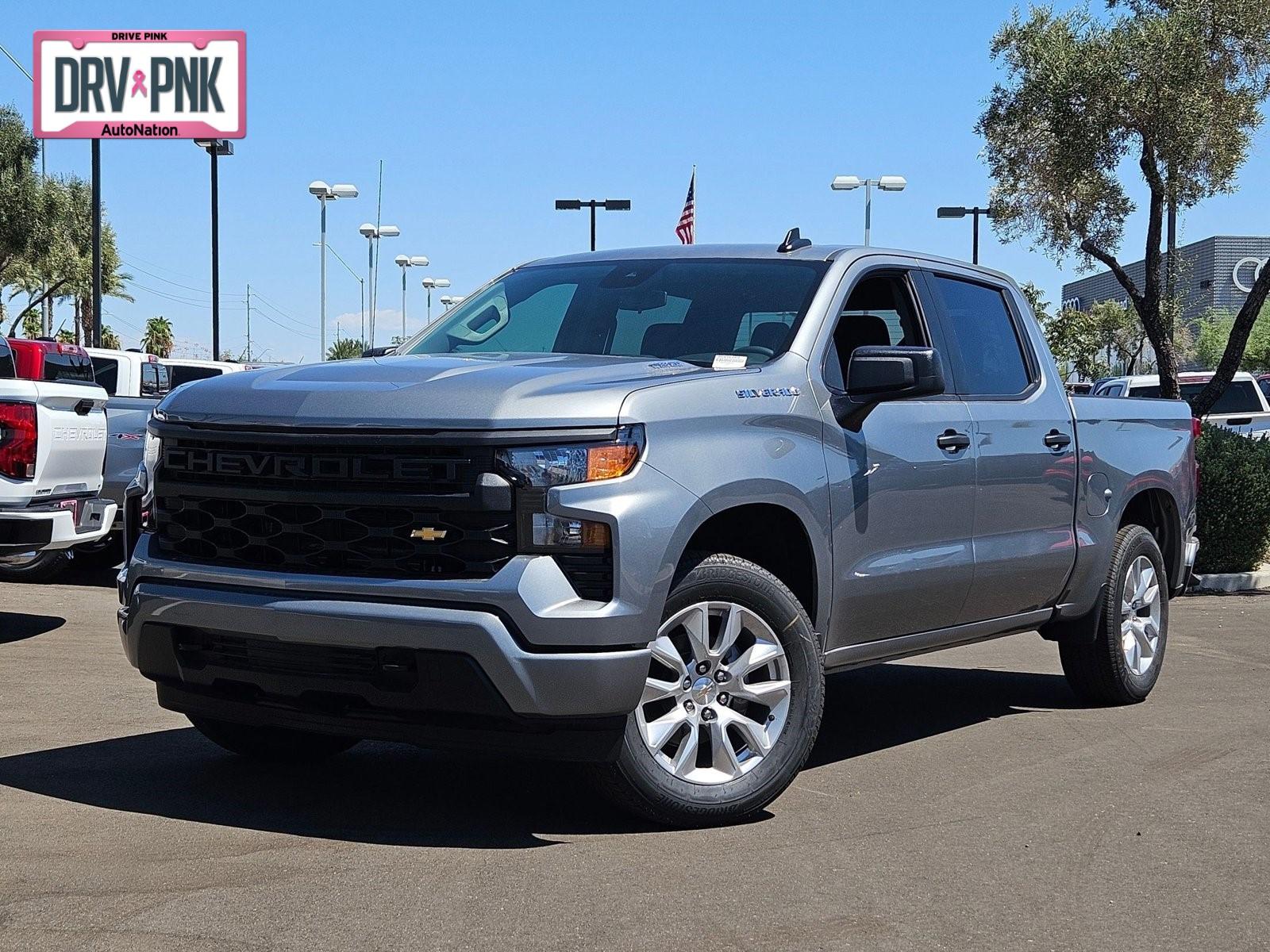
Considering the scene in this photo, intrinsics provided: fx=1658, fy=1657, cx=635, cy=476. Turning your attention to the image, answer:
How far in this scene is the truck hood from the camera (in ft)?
16.2

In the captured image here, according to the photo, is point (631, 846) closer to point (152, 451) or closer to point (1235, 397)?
point (152, 451)

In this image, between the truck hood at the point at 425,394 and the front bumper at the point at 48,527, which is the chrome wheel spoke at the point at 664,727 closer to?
the truck hood at the point at 425,394

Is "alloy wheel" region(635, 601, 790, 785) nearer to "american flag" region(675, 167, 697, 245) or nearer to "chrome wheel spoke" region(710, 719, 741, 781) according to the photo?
"chrome wheel spoke" region(710, 719, 741, 781)

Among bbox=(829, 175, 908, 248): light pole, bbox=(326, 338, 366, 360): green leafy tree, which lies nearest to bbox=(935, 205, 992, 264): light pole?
bbox=(829, 175, 908, 248): light pole

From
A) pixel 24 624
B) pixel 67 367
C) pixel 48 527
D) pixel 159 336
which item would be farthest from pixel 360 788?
pixel 159 336

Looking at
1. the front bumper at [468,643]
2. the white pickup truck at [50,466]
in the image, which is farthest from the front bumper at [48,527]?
the front bumper at [468,643]

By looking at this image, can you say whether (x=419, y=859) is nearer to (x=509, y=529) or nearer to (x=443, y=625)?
(x=443, y=625)

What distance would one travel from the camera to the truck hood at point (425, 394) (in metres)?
4.93

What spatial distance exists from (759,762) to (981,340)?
2.56 m

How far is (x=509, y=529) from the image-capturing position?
4867mm

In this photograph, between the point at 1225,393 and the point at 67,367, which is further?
the point at 1225,393

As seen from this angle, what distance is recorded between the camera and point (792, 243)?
6.61 metres

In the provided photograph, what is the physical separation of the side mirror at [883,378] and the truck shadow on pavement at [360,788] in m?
1.45

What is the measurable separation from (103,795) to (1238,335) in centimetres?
1682
